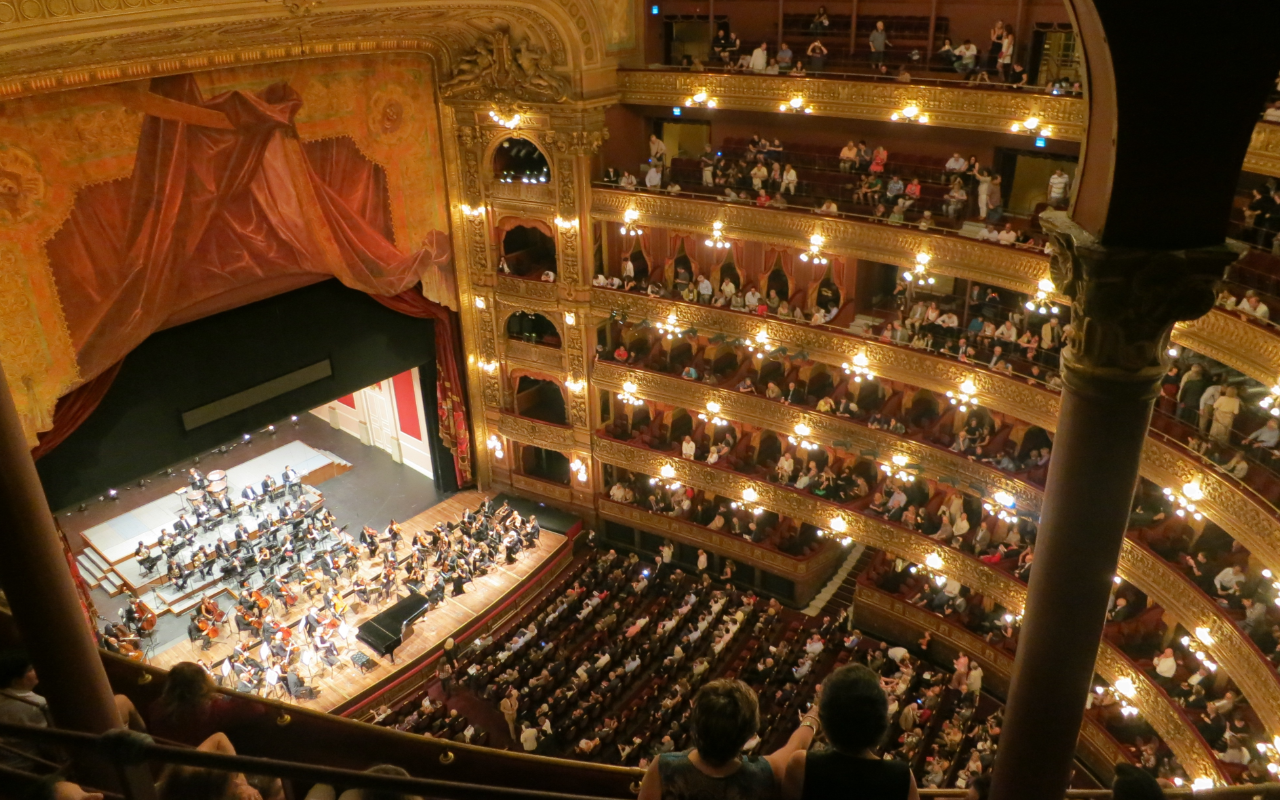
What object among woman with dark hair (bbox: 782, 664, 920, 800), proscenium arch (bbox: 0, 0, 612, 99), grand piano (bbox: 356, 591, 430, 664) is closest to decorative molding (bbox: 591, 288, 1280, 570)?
proscenium arch (bbox: 0, 0, 612, 99)

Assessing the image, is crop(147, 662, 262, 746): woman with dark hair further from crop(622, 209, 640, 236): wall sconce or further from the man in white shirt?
crop(622, 209, 640, 236): wall sconce

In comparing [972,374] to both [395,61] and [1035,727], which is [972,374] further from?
[395,61]

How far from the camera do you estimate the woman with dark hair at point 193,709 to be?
4395mm

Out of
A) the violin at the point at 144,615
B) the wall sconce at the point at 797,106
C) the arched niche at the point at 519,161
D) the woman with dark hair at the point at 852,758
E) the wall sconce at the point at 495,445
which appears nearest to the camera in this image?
the woman with dark hair at the point at 852,758

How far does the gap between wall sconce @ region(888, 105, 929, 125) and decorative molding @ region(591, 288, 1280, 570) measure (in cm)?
472

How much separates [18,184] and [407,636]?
12.6 meters

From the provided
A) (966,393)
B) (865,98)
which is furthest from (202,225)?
(966,393)

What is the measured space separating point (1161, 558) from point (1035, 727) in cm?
1224

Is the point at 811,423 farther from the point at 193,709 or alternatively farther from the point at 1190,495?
the point at 193,709

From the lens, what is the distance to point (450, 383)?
26875 mm

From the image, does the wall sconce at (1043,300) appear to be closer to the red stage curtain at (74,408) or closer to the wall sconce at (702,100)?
the wall sconce at (702,100)

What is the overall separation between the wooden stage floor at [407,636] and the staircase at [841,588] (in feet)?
24.1

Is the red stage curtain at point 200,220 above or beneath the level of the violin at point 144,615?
above

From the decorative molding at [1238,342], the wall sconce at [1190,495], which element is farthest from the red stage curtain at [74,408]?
the wall sconce at [1190,495]
